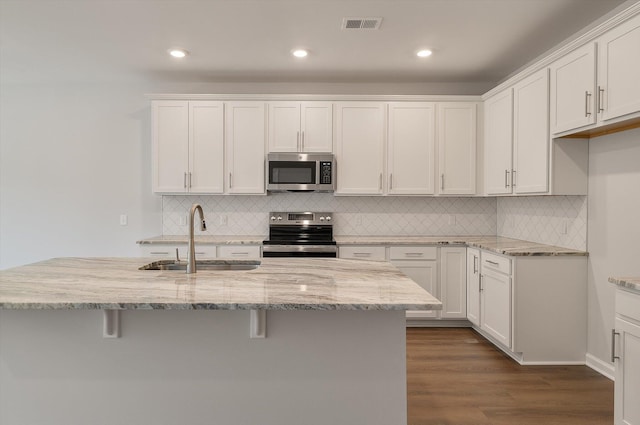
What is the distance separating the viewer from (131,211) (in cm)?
471

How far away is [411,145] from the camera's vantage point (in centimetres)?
434

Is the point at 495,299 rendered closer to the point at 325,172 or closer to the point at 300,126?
the point at 325,172

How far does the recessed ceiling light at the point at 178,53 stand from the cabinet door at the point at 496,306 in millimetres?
3451

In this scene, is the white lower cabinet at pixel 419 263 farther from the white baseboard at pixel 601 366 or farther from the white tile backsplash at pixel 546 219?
the white baseboard at pixel 601 366

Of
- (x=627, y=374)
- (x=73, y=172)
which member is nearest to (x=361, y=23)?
(x=627, y=374)

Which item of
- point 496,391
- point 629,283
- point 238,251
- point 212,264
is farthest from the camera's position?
point 238,251

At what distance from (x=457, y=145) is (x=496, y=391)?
2.50m

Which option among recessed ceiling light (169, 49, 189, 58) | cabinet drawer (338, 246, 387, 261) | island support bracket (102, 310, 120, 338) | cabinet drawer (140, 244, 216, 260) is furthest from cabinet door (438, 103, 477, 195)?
island support bracket (102, 310, 120, 338)

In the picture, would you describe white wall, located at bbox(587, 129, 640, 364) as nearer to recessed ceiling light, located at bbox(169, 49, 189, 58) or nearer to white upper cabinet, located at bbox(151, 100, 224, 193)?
white upper cabinet, located at bbox(151, 100, 224, 193)

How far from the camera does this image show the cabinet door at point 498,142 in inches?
148

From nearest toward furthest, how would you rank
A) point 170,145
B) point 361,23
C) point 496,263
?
point 361,23 → point 496,263 → point 170,145

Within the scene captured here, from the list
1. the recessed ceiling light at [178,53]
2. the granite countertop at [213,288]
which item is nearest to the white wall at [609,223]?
the granite countertop at [213,288]

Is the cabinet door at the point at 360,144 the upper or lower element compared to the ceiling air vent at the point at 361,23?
lower

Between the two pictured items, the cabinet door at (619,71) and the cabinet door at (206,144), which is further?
the cabinet door at (206,144)
